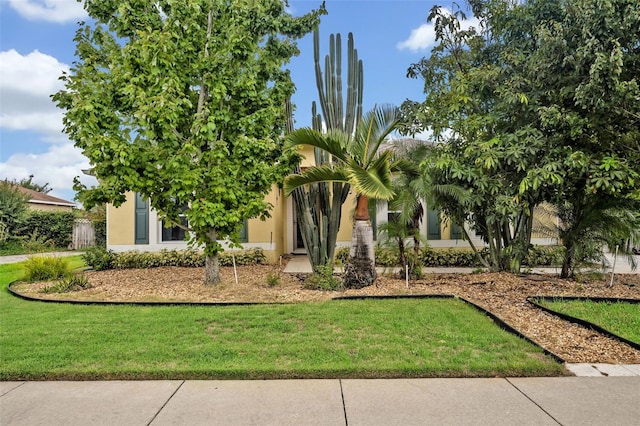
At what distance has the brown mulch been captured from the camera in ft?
15.8

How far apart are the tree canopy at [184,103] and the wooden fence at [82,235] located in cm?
1428

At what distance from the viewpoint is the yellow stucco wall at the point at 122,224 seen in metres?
12.2

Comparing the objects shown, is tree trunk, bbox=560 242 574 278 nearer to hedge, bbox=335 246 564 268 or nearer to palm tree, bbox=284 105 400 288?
hedge, bbox=335 246 564 268

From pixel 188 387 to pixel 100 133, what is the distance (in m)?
5.69

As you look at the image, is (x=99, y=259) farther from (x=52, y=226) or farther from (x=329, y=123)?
(x=52, y=226)

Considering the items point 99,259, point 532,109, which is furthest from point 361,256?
point 99,259

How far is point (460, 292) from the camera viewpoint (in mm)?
7336

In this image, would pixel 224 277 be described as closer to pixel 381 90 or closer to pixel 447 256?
pixel 381 90

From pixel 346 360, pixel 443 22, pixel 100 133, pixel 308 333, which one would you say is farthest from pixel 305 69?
pixel 346 360

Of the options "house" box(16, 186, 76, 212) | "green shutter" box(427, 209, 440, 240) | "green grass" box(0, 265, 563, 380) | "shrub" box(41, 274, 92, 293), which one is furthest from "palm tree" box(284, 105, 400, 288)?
"house" box(16, 186, 76, 212)

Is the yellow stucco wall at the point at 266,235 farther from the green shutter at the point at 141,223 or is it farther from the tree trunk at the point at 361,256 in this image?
the tree trunk at the point at 361,256

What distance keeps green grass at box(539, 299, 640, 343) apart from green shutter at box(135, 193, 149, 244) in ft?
36.1

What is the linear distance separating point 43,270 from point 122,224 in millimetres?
3336

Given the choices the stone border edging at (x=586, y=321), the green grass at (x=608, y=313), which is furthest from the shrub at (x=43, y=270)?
the green grass at (x=608, y=313)
